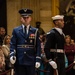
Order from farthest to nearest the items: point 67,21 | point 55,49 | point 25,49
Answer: point 67,21 → point 55,49 → point 25,49

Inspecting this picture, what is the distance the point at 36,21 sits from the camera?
47.3 ft

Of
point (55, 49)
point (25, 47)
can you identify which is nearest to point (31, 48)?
point (25, 47)

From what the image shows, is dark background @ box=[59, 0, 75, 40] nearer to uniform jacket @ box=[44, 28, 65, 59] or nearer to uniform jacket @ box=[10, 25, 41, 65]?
uniform jacket @ box=[44, 28, 65, 59]

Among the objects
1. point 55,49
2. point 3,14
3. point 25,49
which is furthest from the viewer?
point 3,14

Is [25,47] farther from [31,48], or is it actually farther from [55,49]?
[55,49]

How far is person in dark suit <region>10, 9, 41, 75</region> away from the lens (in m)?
7.86

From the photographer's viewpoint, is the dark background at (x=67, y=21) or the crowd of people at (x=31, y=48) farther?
the dark background at (x=67, y=21)

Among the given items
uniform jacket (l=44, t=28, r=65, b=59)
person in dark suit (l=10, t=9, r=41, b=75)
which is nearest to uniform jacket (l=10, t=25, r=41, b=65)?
person in dark suit (l=10, t=9, r=41, b=75)

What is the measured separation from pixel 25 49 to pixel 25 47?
4cm

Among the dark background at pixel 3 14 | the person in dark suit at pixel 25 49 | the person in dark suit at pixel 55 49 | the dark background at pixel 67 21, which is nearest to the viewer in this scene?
the person in dark suit at pixel 25 49

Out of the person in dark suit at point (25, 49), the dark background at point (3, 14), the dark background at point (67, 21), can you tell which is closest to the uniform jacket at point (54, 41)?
the person in dark suit at point (25, 49)

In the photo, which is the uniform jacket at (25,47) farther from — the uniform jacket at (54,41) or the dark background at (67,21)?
the dark background at (67,21)

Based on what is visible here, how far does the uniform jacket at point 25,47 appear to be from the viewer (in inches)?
310

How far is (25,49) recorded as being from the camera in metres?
7.87
